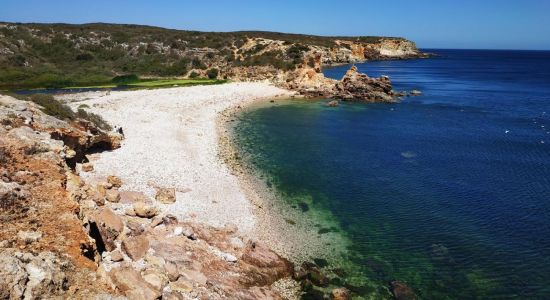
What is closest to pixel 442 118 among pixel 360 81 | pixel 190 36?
pixel 360 81

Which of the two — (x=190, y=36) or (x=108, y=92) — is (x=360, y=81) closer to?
(x=108, y=92)

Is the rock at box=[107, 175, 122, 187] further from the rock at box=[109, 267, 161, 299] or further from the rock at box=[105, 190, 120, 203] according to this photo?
→ the rock at box=[109, 267, 161, 299]

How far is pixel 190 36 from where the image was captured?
9962 cm

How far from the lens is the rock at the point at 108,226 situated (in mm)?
15383

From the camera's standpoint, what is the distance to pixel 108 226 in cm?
1667

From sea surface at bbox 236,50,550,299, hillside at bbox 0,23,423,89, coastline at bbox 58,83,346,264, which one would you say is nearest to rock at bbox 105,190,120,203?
coastline at bbox 58,83,346,264

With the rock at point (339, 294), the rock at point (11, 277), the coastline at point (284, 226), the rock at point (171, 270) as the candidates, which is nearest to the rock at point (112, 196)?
the rock at point (171, 270)

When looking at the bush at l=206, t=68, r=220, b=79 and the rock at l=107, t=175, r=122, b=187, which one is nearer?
the rock at l=107, t=175, r=122, b=187

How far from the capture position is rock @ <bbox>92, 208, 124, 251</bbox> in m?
15.4

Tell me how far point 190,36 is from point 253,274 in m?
92.0

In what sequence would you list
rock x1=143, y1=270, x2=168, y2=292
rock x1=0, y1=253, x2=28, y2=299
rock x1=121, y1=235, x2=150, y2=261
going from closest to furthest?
rock x1=0, y1=253, x2=28, y2=299, rock x1=143, y1=270, x2=168, y2=292, rock x1=121, y1=235, x2=150, y2=261

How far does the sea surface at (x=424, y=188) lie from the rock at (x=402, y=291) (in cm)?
27

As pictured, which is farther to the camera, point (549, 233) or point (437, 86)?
point (437, 86)

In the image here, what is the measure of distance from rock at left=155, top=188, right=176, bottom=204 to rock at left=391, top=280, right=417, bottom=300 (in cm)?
1221
